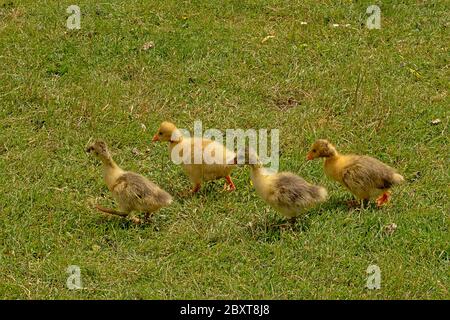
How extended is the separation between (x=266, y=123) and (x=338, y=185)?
138 centimetres

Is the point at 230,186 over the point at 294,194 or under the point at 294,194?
over

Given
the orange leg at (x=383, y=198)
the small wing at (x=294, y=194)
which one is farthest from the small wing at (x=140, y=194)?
the orange leg at (x=383, y=198)

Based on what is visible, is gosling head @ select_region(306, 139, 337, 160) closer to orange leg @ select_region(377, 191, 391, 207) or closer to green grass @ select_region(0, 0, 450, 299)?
green grass @ select_region(0, 0, 450, 299)

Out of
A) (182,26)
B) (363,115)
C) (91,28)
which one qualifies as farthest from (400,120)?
(91,28)

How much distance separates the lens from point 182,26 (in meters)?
10.1

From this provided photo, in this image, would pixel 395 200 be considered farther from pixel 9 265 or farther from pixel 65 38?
pixel 65 38

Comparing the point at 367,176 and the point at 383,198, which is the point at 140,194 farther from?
the point at 383,198

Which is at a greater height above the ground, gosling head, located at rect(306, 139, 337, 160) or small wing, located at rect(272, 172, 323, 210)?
gosling head, located at rect(306, 139, 337, 160)

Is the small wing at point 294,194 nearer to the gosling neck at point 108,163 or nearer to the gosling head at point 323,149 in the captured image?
the gosling head at point 323,149

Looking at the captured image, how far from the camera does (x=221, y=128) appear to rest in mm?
8242

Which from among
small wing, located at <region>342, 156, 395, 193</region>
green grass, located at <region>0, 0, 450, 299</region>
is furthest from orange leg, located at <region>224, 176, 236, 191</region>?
small wing, located at <region>342, 156, 395, 193</region>

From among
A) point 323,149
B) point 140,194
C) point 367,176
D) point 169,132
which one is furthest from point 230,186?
point 367,176

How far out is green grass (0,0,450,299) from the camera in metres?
6.07

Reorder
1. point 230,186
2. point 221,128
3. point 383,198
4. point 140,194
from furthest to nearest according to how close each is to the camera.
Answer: point 221,128 → point 230,186 → point 383,198 → point 140,194
